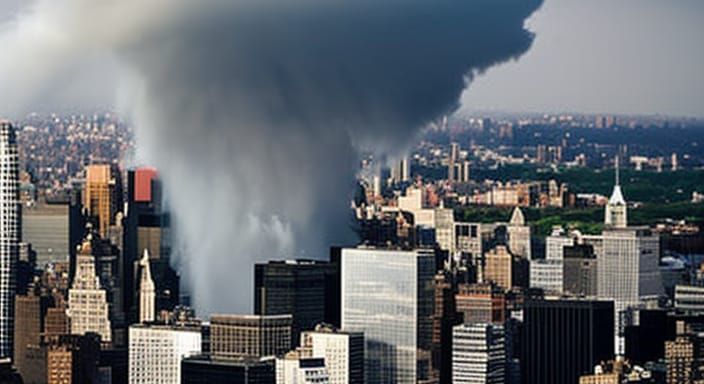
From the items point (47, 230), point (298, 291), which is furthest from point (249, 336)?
point (47, 230)

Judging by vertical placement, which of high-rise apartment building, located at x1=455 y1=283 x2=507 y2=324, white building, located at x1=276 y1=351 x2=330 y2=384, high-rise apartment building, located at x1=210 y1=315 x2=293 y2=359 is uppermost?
high-rise apartment building, located at x1=455 y1=283 x2=507 y2=324

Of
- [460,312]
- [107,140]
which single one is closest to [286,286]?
[460,312]

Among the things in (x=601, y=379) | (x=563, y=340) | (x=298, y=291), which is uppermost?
(x=298, y=291)

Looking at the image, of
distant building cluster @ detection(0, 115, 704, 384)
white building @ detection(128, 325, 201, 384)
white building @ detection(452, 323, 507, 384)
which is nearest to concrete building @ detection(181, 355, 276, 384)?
distant building cluster @ detection(0, 115, 704, 384)

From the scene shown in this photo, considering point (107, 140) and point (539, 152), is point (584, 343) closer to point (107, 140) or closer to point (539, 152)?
point (539, 152)

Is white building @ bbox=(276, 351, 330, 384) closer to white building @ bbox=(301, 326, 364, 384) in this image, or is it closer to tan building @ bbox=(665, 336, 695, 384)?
white building @ bbox=(301, 326, 364, 384)

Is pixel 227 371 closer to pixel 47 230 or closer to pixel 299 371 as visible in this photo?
pixel 299 371

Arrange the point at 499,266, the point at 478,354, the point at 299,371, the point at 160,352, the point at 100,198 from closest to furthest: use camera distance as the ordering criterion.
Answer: the point at 299,371
the point at 478,354
the point at 160,352
the point at 100,198
the point at 499,266
